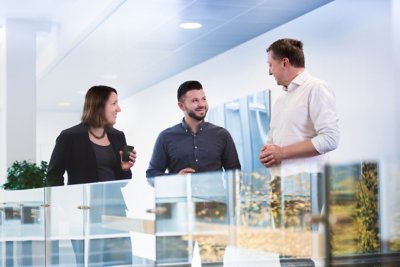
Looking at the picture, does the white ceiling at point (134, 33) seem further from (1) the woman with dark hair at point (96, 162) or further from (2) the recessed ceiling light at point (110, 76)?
(1) the woman with dark hair at point (96, 162)

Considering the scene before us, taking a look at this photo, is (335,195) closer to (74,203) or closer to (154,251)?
(154,251)

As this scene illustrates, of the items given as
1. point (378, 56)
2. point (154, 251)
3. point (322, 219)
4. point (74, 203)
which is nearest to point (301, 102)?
point (154, 251)

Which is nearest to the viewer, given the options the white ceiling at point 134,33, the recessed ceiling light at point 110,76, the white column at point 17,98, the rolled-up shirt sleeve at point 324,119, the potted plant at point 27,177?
the rolled-up shirt sleeve at point 324,119

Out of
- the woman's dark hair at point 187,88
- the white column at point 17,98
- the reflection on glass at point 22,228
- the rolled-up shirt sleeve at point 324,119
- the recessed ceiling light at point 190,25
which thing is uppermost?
the recessed ceiling light at point 190,25

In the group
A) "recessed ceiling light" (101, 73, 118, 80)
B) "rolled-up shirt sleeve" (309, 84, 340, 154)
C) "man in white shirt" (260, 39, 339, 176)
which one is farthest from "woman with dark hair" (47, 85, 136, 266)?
"recessed ceiling light" (101, 73, 118, 80)

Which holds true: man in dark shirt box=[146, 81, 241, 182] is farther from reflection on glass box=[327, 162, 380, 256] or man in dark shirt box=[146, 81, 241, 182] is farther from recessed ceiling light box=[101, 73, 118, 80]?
recessed ceiling light box=[101, 73, 118, 80]

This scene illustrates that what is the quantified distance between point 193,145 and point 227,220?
1257 mm

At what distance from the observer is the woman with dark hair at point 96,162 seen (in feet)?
13.7

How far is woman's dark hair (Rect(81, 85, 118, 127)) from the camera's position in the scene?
459 cm

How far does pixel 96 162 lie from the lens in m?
4.46

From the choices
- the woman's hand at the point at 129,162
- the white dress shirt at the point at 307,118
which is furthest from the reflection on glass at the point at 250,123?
the white dress shirt at the point at 307,118

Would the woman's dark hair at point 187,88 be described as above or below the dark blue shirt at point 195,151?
above

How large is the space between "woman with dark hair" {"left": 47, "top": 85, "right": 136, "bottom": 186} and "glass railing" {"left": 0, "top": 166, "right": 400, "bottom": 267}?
0.43 ft

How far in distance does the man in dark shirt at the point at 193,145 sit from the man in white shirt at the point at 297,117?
0.43 meters
